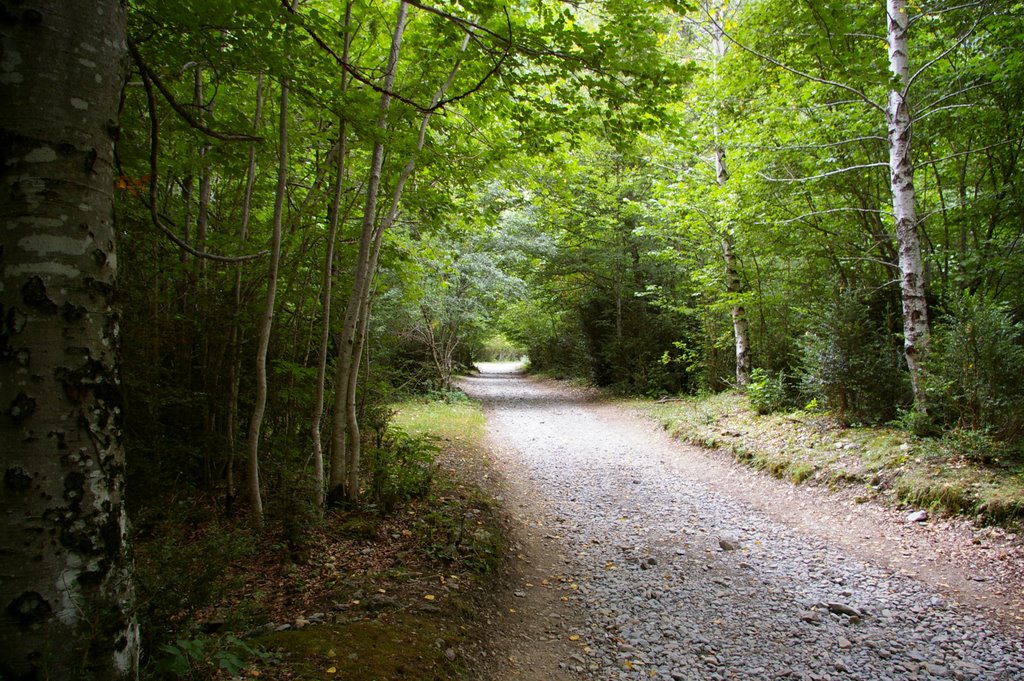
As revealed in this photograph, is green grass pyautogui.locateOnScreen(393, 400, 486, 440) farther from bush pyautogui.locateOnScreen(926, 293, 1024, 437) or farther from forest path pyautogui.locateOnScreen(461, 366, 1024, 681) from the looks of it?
bush pyautogui.locateOnScreen(926, 293, 1024, 437)

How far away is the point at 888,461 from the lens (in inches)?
242

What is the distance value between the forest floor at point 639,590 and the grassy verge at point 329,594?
0.02 m

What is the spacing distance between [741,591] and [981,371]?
168 inches

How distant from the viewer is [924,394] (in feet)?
21.4

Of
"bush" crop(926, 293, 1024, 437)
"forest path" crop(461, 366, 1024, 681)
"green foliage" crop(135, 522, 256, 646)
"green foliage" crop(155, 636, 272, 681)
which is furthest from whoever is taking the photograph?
"bush" crop(926, 293, 1024, 437)

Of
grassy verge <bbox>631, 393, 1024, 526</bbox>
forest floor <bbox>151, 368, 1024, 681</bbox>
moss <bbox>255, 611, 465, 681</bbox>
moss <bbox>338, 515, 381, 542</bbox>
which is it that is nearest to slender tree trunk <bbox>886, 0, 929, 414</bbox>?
grassy verge <bbox>631, 393, 1024, 526</bbox>

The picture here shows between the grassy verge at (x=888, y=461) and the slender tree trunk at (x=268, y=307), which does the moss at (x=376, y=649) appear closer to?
the slender tree trunk at (x=268, y=307)

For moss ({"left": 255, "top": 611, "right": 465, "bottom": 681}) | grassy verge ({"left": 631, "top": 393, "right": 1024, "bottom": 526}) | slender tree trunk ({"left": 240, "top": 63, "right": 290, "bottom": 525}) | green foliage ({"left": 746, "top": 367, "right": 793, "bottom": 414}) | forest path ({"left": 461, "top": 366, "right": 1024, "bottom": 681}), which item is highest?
slender tree trunk ({"left": 240, "top": 63, "right": 290, "bottom": 525})

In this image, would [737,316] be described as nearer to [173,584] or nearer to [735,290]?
[735,290]

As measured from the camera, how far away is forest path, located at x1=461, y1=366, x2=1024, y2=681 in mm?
3436

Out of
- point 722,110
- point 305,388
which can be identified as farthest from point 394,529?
point 722,110

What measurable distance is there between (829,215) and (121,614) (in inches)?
429

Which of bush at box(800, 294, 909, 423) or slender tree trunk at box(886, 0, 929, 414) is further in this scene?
bush at box(800, 294, 909, 423)

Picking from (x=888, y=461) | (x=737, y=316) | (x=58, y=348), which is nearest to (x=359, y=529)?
(x=58, y=348)
